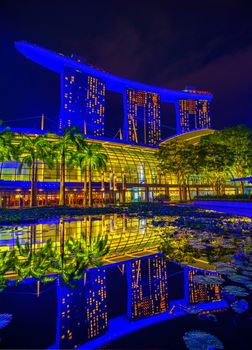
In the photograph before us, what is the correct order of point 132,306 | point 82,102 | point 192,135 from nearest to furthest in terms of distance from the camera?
1. point 132,306
2. point 192,135
3. point 82,102

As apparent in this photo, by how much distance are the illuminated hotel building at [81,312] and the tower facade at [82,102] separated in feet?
434

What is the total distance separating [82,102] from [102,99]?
570 inches

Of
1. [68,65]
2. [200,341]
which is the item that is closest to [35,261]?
[200,341]

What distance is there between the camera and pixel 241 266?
6.68m

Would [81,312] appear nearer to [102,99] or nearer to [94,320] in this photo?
[94,320]

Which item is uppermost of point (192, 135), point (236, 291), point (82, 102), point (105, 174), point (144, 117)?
point (82, 102)

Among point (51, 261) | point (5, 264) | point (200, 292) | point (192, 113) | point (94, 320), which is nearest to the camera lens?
point (94, 320)

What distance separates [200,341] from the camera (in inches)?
128

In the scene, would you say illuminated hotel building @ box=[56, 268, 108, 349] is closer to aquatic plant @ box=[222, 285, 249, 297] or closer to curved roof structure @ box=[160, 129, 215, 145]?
aquatic plant @ box=[222, 285, 249, 297]

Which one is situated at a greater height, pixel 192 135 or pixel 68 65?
pixel 68 65

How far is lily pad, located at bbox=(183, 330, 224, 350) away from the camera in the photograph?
3142 millimetres

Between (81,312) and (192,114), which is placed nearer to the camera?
(81,312)

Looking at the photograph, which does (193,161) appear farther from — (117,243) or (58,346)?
(58,346)

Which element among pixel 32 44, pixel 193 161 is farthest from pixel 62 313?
pixel 32 44
